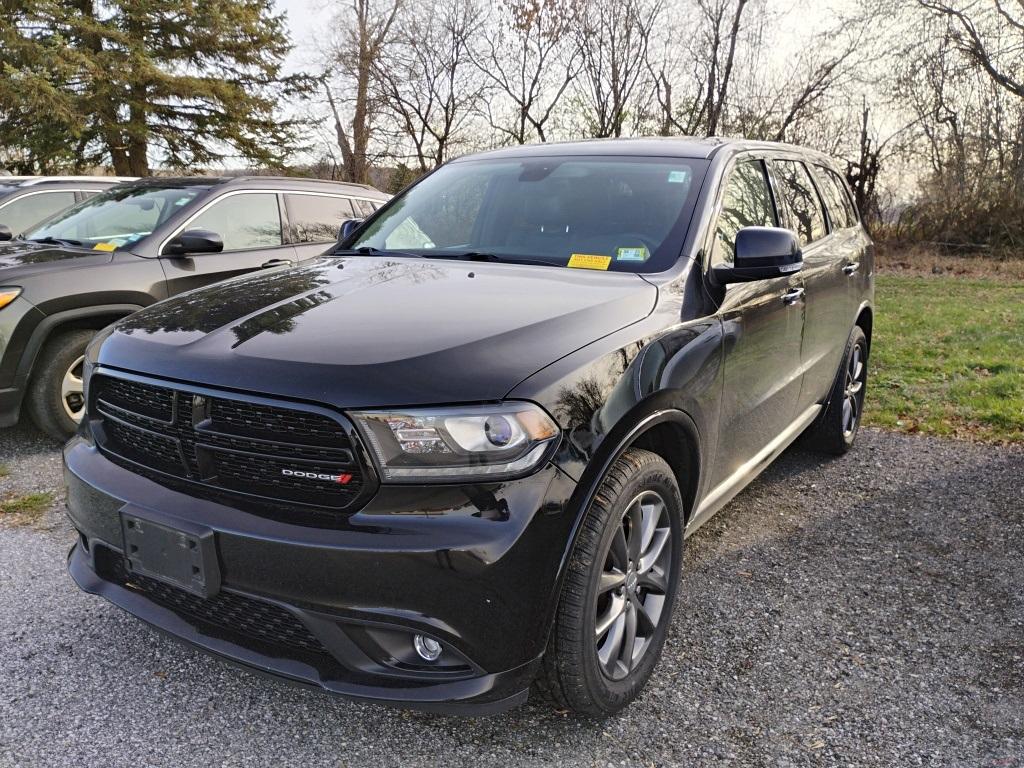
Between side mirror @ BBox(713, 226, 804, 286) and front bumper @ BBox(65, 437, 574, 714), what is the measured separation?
4.14ft

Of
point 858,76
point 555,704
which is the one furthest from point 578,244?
point 858,76

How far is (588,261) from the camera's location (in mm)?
2943

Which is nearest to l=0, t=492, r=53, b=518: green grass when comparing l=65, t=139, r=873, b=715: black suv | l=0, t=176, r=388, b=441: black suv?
l=0, t=176, r=388, b=441: black suv

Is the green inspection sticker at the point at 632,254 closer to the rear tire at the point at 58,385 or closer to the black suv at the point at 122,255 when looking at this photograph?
the black suv at the point at 122,255

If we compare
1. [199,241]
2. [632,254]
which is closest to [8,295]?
[199,241]

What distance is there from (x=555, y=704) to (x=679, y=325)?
1.22 metres

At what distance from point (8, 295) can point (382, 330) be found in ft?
11.3

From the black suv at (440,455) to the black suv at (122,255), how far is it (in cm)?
173

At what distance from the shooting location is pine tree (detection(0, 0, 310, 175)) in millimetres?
19875

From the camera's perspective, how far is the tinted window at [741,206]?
10.1 ft

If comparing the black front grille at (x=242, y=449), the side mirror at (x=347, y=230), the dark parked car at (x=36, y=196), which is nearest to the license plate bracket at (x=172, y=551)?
the black front grille at (x=242, y=449)

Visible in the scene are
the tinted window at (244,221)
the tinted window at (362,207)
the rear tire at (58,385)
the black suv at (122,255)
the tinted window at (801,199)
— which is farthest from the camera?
the tinted window at (362,207)

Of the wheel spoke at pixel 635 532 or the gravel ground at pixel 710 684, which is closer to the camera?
the gravel ground at pixel 710 684

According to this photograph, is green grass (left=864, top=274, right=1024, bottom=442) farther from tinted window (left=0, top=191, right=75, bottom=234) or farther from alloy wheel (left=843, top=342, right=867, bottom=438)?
tinted window (left=0, top=191, right=75, bottom=234)
